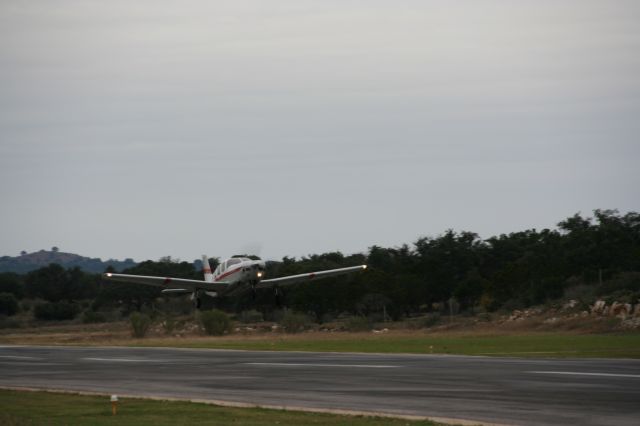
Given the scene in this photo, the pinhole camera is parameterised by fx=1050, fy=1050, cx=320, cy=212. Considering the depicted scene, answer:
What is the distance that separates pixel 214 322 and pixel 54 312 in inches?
1834

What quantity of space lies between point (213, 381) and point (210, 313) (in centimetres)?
4094

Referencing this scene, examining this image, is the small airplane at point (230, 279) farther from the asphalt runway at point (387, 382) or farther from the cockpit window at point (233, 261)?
the asphalt runway at point (387, 382)

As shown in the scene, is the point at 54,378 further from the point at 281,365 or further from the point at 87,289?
the point at 87,289

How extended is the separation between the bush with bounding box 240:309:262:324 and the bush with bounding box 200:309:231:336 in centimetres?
1886

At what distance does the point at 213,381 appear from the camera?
26469mm

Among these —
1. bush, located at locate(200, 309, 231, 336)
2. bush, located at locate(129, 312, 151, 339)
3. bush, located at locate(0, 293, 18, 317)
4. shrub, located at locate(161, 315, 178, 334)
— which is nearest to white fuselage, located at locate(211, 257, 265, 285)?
bush, located at locate(200, 309, 231, 336)

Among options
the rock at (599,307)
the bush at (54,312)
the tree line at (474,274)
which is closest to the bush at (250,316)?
the tree line at (474,274)

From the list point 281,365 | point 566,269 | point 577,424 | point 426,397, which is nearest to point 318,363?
point 281,365

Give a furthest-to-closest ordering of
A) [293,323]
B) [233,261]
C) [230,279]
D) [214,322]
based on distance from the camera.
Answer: [293,323], [214,322], [233,261], [230,279]

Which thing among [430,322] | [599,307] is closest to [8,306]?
[430,322]

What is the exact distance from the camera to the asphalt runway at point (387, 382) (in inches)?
734

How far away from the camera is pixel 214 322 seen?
66.5m

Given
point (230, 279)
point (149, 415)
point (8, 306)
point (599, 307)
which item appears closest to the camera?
point (149, 415)

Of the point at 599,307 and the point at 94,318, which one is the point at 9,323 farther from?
the point at 599,307
